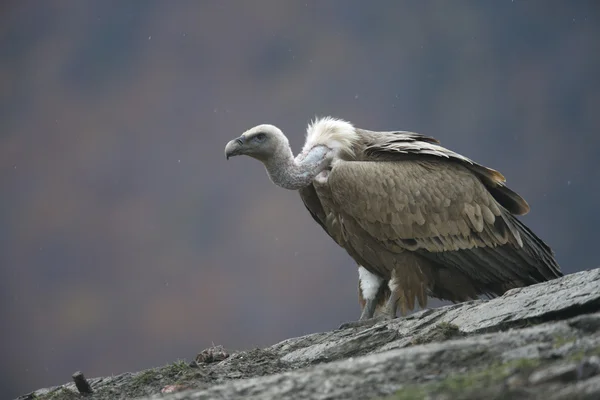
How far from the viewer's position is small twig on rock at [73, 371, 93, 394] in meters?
5.60

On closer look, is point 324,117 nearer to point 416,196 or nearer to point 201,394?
point 416,196

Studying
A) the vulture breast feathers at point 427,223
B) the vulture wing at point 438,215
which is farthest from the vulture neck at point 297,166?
the vulture wing at point 438,215

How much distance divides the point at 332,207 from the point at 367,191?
1.49 feet

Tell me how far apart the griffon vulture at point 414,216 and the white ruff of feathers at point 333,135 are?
0.01m

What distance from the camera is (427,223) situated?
6941mm

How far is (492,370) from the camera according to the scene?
11.1 feet

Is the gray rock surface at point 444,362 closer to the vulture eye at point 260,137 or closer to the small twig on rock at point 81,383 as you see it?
the small twig on rock at point 81,383

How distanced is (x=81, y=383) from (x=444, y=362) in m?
2.92

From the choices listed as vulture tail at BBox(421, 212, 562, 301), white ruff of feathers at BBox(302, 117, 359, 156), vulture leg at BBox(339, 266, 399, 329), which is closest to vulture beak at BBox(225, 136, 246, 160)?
white ruff of feathers at BBox(302, 117, 359, 156)

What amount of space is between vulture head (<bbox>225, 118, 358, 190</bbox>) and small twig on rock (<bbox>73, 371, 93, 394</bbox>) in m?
2.47

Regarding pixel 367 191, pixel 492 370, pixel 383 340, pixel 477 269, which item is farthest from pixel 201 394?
pixel 477 269

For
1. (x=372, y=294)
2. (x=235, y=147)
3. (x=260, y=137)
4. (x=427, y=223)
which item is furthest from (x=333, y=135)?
(x=372, y=294)

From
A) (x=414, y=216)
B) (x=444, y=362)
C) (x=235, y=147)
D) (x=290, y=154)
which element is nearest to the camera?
(x=444, y=362)

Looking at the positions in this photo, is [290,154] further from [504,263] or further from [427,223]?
[504,263]
